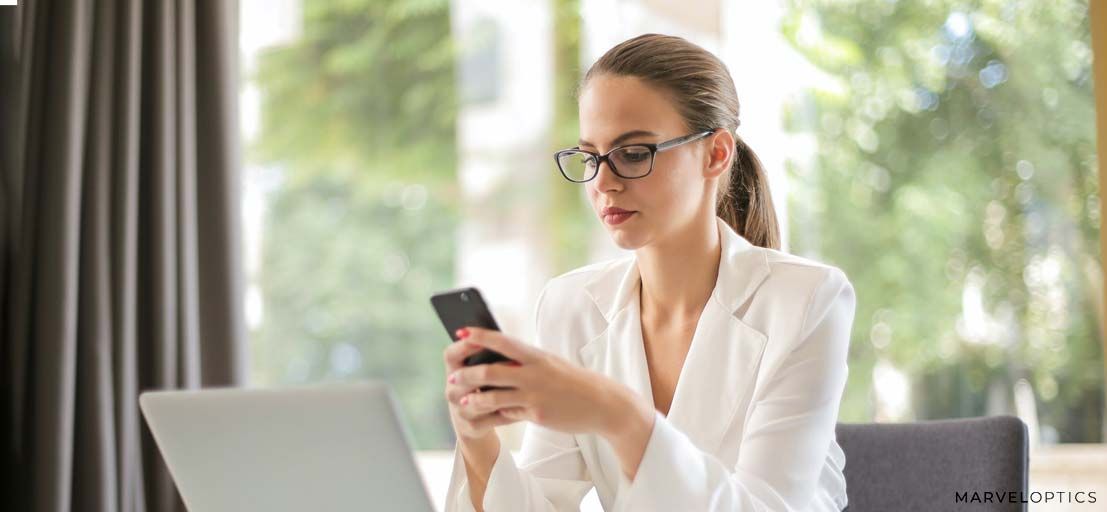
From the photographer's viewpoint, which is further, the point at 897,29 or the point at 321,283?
the point at 321,283

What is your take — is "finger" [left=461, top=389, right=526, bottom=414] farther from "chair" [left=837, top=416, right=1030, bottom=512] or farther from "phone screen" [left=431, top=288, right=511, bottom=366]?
"chair" [left=837, top=416, right=1030, bottom=512]

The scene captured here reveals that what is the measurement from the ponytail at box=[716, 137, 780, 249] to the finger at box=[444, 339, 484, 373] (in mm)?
778

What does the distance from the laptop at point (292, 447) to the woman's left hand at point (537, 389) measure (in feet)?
0.44

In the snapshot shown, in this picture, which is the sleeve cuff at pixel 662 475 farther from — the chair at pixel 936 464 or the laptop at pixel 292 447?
the chair at pixel 936 464

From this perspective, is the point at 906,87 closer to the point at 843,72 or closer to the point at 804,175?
the point at 843,72

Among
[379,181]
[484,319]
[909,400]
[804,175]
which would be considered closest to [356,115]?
[379,181]

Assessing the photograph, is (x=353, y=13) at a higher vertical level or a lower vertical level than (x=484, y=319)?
higher

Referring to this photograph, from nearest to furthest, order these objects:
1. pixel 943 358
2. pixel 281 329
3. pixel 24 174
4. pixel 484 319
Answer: pixel 484 319
pixel 24 174
pixel 943 358
pixel 281 329

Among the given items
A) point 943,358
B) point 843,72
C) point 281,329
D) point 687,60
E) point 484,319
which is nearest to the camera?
point 484,319

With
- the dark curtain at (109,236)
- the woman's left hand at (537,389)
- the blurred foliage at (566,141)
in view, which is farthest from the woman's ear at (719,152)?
the blurred foliage at (566,141)

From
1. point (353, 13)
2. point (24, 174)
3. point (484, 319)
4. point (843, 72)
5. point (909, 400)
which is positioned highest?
point (353, 13)

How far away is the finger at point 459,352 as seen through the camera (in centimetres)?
98

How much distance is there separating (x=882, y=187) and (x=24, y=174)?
2.59 metres

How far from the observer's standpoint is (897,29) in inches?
136
